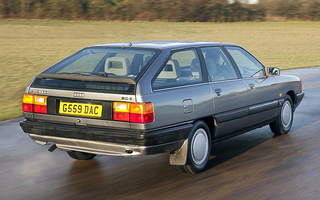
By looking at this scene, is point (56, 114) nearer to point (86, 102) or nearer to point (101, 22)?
point (86, 102)

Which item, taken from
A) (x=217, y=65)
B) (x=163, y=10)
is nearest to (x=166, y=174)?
(x=217, y=65)

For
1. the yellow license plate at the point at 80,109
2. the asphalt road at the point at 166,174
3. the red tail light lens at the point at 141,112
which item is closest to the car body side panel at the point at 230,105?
the asphalt road at the point at 166,174

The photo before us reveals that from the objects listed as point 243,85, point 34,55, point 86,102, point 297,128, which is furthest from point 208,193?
point 34,55

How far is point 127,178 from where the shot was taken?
5375mm

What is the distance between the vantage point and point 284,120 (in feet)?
25.1

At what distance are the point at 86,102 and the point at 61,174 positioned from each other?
38.6 inches

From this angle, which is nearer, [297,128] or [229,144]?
[229,144]

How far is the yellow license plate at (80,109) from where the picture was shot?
505 centimetres

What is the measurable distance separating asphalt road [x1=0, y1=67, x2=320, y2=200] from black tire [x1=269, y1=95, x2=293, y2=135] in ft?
0.84

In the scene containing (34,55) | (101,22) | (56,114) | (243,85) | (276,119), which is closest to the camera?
(56,114)

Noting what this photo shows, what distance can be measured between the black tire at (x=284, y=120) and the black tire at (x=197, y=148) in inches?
82.9

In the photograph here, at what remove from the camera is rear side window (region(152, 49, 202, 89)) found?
5275 mm

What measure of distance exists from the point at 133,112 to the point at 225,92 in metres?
1.57

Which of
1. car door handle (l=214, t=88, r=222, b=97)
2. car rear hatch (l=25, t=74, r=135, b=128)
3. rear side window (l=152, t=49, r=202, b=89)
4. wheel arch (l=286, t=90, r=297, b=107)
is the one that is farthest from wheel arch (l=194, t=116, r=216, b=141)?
wheel arch (l=286, t=90, r=297, b=107)
